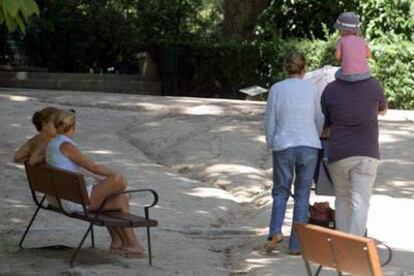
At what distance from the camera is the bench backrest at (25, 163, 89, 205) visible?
7.77m

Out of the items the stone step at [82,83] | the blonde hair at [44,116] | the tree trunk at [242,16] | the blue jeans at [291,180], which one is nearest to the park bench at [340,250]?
the blue jeans at [291,180]

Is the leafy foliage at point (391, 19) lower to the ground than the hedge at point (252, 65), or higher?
higher

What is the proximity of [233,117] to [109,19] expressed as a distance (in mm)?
10270

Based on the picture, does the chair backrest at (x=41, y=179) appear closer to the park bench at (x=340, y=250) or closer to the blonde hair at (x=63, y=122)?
the blonde hair at (x=63, y=122)

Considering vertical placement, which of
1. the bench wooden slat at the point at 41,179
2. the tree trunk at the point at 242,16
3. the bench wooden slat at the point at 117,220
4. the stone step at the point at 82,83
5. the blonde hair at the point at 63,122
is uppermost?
the tree trunk at the point at 242,16

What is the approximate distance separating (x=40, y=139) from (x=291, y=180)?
82.2 inches

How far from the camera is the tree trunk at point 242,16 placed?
2553cm

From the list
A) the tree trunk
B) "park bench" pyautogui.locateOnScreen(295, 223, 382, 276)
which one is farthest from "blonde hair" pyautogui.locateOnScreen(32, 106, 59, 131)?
the tree trunk

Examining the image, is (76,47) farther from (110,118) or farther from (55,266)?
(55,266)

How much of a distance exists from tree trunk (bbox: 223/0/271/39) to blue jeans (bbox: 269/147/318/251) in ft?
56.6

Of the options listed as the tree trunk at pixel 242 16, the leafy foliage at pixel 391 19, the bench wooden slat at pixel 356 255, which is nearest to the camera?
the bench wooden slat at pixel 356 255

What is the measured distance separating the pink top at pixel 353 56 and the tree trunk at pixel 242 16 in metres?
17.7

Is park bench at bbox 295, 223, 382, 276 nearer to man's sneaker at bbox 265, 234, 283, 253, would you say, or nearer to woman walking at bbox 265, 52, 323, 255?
woman walking at bbox 265, 52, 323, 255

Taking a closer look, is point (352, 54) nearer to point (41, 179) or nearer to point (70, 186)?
point (70, 186)
